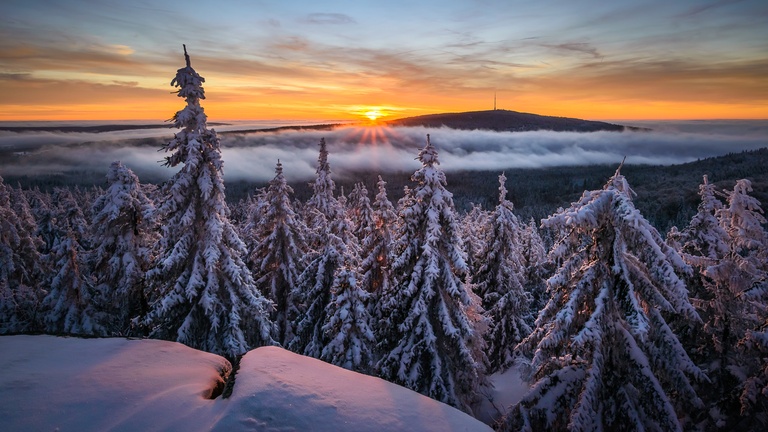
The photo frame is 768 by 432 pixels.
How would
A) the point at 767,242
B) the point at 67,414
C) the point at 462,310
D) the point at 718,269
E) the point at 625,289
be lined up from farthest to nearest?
the point at 462,310 < the point at 767,242 < the point at 718,269 < the point at 625,289 < the point at 67,414

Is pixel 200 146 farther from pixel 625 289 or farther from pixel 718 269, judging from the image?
pixel 718 269

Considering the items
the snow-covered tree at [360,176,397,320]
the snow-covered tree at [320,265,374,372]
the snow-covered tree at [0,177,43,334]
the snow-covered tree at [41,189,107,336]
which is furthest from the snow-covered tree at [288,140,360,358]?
the snow-covered tree at [0,177,43,334]

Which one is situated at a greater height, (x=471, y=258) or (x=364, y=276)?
(x=364, y=276)

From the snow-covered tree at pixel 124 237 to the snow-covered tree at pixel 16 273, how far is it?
13.9ft

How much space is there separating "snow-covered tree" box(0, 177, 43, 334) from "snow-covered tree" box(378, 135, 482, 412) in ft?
56.9

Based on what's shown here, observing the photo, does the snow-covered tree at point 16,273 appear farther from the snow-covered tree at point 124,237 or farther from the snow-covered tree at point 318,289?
the snow-covered tree at point 318,289

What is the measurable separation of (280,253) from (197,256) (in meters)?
9.45

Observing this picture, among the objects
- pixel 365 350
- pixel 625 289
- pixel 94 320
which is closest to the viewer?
pixel 625 289

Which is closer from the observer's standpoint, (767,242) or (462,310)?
(767,242)

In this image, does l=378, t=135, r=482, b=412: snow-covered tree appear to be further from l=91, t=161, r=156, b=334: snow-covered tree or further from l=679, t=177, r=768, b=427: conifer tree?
l=91, t=161, r=156, b=334: snow-covered tree

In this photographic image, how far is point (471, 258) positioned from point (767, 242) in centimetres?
1929

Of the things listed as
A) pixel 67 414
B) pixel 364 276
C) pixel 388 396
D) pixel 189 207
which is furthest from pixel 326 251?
pixel 67 414

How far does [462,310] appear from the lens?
16562mm

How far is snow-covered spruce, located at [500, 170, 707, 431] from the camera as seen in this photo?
331 inches
